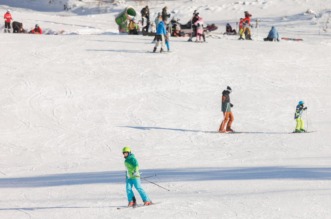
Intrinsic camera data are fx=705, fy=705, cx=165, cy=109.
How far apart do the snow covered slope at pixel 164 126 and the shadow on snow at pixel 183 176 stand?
0.08 feet

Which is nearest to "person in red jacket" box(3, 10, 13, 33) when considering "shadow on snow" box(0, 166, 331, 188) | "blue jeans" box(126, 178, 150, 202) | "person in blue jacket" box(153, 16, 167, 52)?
"person in blue jacket" box(153, 16, 167, 52)

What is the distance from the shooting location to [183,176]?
561 inches

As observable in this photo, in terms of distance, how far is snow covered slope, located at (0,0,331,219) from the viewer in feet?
40.9

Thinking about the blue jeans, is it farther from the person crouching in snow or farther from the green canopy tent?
the green canopy tent

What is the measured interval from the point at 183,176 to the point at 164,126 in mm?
6052

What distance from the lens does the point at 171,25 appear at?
3338cm

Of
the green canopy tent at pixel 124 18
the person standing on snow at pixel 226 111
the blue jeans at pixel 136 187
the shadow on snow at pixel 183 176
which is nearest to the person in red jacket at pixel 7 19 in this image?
the green canopy tent at pixel 124 18

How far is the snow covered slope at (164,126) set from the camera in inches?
491

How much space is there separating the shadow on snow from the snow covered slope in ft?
0.08

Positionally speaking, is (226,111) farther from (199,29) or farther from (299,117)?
(199,29)

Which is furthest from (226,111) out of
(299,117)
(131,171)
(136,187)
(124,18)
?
(124,18)

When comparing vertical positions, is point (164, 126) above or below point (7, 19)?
below

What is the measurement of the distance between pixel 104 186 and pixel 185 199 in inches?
83.5

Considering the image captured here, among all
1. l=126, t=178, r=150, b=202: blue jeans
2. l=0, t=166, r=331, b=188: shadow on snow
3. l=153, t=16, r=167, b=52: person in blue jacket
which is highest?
l=153, t=16, r=167, b=52: person in blue jacket
